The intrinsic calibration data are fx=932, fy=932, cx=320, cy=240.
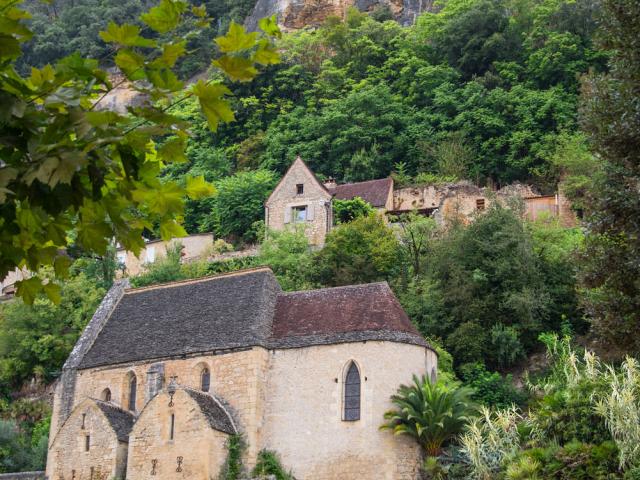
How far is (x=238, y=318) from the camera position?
33156 millimetres

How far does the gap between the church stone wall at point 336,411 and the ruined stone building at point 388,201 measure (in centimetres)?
1811

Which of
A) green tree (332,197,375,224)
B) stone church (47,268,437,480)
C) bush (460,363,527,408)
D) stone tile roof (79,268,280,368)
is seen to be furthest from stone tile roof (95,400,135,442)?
green tree (332,197,375,224)

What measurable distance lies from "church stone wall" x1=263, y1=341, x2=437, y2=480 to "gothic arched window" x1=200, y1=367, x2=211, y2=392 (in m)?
2.32

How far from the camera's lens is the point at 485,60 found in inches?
2670

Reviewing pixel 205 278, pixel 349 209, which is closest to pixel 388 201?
pixel 349 209

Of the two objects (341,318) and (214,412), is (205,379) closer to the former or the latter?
(214,412)

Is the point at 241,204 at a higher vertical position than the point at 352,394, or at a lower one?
higher

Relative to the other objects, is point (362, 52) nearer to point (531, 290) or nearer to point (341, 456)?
point (531, 290)

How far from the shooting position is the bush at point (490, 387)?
108 ft

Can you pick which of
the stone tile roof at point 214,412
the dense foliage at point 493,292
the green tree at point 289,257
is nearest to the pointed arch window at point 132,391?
the stone tile roof at point 214,412

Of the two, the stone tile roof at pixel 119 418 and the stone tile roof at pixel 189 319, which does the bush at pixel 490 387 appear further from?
the stone tile roof at pixel 119 418

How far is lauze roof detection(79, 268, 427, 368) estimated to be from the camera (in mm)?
31594

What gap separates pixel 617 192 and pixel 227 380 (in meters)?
18.8

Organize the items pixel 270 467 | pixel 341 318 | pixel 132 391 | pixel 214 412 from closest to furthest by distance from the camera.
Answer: pixel 270 467 < pixel 214 412 < pixel 341 318 < pixel 132 391
